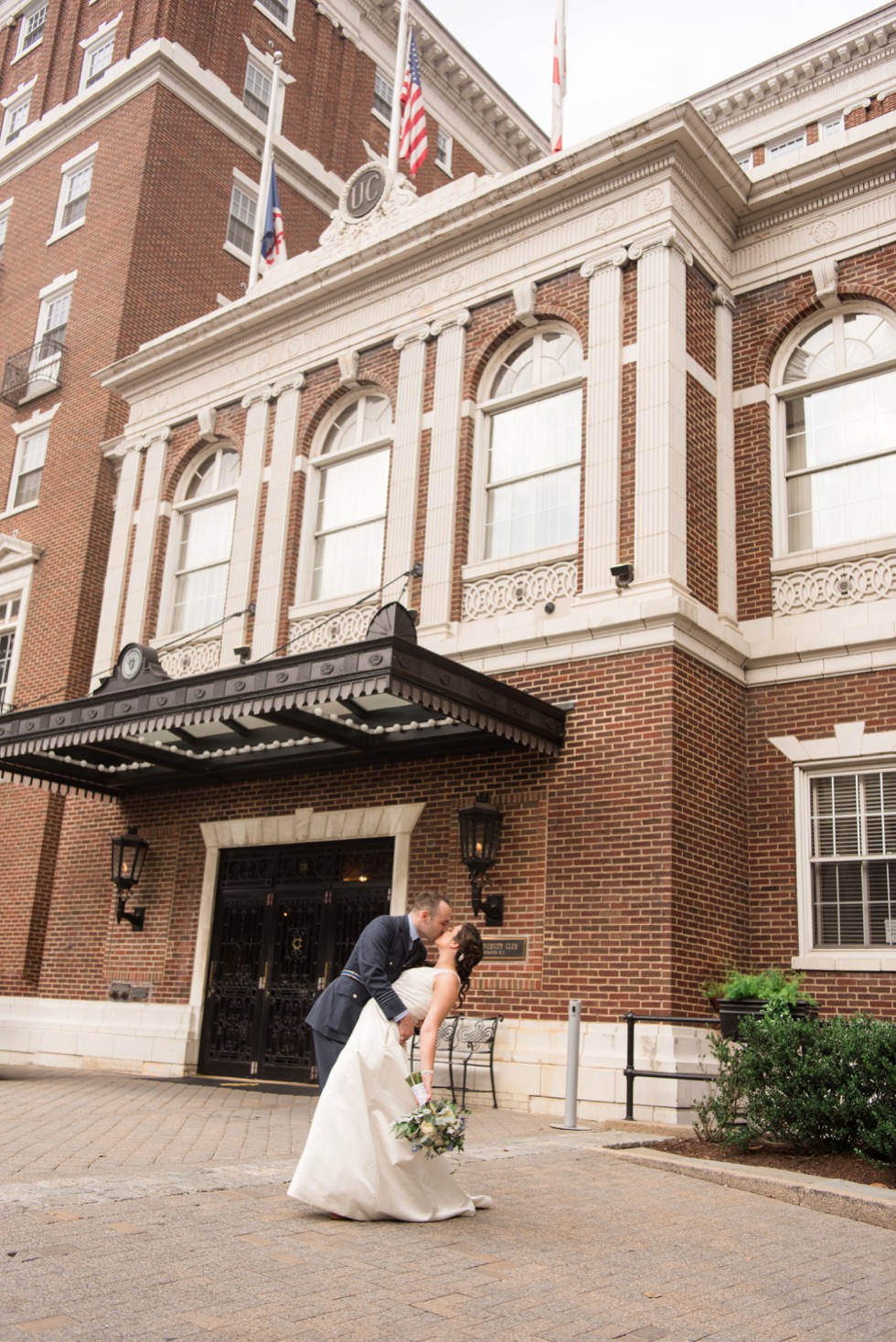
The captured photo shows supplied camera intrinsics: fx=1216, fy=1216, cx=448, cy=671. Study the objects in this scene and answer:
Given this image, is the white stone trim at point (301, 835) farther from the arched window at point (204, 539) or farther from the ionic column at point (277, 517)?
the arched window at point (204, 539)

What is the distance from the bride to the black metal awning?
5.21 m

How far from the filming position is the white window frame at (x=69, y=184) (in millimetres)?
24422

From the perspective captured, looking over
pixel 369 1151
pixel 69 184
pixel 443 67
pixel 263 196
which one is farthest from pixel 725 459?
pixel 443 67

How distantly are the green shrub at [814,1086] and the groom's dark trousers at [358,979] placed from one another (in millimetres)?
3451

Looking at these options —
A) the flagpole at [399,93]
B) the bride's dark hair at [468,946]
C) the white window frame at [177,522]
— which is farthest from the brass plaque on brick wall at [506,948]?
the flagpole at [399,93]

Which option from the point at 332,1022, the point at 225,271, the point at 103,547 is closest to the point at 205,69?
the point at 225,271

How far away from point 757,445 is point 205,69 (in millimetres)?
16629

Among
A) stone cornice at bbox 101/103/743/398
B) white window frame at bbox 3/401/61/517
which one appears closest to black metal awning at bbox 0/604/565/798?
stone cornice at bbox 101/103/743/398

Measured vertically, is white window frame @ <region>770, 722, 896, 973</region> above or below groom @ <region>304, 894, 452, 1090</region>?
above

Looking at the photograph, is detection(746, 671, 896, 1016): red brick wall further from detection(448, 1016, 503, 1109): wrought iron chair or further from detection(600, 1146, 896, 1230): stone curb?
detection(600, 1146, 896, 1230): stone curb

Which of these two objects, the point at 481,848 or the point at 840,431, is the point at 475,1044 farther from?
the point at 840,431

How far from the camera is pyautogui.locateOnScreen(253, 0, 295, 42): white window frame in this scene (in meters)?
27.1

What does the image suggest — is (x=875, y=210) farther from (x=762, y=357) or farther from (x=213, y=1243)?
(x=213, y=1243)

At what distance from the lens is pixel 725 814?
42.9ft
